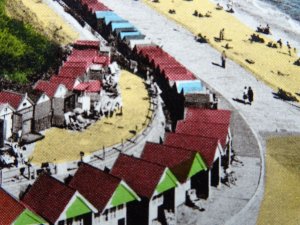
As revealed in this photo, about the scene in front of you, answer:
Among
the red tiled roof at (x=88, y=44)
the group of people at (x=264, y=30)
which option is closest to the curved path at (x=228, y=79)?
the red tiled roof at (x=88, y=44)

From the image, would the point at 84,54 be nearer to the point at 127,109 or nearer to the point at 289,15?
the point at 127,109

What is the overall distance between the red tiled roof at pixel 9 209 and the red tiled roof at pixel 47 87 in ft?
42.3

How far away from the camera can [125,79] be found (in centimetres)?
5556

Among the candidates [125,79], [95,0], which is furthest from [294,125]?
[95,0]

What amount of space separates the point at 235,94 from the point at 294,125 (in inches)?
340

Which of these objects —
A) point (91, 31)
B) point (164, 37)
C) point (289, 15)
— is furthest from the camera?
point (289, 15)

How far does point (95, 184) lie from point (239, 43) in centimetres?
5440

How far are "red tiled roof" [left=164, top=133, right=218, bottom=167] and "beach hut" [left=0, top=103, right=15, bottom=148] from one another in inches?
447

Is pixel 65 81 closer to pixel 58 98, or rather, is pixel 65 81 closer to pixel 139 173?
pixel 58 98

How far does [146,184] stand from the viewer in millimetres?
35125

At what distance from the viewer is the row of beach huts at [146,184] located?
32.1 m

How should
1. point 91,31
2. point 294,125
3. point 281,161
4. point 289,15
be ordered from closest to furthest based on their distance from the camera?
point 281,161 < point 294,125 < point 91,31 < point 289,15

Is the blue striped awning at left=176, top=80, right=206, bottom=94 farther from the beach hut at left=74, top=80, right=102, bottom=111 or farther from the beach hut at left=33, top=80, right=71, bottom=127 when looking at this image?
the beach hut at left=33, top=80, right=71, bottom=127

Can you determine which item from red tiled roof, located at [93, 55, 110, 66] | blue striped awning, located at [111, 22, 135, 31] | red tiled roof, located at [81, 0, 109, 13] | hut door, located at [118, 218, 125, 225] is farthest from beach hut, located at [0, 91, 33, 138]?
red tiled roof, located at [81, 0, 109, 13]
